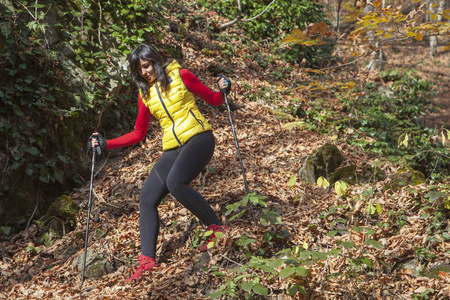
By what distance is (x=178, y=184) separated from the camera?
3.54 m

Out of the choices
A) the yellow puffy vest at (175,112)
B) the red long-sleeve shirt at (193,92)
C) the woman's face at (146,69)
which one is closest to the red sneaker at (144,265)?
the yellow puffy vest at (175,112)

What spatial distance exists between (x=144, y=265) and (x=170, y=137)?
1.37m

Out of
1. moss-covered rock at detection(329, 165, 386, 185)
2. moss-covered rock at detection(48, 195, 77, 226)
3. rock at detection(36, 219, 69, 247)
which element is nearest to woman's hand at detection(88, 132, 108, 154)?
moss-covered rock at detection(48, 195, 77, 226)

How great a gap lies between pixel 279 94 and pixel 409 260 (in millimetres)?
6209

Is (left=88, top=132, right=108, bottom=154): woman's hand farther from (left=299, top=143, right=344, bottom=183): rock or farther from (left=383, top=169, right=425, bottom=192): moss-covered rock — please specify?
(left=383, top=169, right=425, bottom=192): moss-covered rock

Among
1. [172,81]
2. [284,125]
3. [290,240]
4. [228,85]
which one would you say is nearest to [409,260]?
[290,240]

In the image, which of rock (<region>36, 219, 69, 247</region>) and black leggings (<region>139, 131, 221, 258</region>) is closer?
black leggings (<region>139, 131, 221, 258</region>)

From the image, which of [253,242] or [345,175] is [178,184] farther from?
[345,175]

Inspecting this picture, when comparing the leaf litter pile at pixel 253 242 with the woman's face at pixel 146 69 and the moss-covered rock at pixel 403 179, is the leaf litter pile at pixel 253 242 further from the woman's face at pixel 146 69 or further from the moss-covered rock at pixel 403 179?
the woman's face at pixel 146 69

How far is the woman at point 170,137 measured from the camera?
3650 millimetres

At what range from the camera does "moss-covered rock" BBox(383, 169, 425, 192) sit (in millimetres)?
4500

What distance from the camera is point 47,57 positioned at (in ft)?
18.2

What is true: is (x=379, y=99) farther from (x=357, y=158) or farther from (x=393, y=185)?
(x=393, y=185)

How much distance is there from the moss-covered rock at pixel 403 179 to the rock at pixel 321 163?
97 cm
